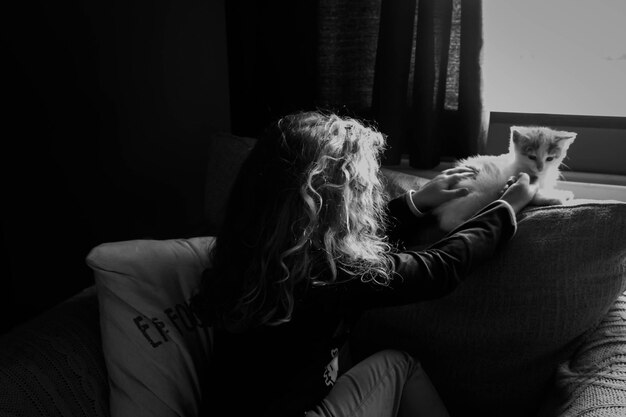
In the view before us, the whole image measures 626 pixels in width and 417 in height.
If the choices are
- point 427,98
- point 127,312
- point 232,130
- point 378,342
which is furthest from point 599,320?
point 232,130

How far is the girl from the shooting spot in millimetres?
984

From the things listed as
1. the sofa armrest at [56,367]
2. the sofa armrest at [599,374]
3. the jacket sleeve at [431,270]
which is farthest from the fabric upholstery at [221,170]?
the sofa armrest at [599,374]

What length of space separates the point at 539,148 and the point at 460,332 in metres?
0.54

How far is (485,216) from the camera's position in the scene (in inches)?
43.3

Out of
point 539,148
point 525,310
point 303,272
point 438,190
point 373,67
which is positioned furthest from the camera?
point 373,67

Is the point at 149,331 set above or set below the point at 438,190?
below

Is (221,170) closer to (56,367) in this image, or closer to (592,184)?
(56,367)

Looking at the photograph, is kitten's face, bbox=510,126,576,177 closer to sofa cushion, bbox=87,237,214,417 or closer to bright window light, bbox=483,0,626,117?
bright window light, bbox=483,0,626,117

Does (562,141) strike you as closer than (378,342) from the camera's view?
No

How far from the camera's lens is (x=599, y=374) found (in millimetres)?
988

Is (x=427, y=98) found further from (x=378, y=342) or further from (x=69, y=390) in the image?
(x=69, y=390)

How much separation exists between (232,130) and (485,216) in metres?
1.10

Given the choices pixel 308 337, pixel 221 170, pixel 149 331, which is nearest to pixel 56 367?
pixel 149 331

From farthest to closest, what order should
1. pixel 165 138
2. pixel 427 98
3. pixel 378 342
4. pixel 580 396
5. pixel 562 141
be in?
1. pixel 165 138
2. pixel 427 98
3. pixel 562 141
4. pixel 378 342
5. pixel 580 396
